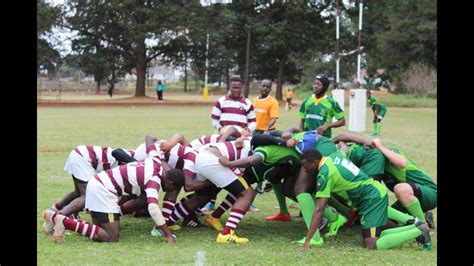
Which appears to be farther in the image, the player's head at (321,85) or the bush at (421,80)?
the bush at (421,80)

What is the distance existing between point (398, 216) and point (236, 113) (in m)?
3.64

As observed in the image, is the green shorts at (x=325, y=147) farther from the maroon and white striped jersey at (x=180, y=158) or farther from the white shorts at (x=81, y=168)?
the white shorts at (x=81, y=168)

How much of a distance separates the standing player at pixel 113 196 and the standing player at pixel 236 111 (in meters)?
2.93

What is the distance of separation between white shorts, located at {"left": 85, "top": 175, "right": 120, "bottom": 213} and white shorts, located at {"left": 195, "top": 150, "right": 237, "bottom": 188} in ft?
3.59

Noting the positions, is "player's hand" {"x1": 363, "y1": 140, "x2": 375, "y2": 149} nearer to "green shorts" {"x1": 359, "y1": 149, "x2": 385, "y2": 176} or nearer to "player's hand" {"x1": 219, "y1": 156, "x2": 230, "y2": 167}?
"green shorts" {"x1": 359, "y1": 149, "x2": 385, "y2": 176}

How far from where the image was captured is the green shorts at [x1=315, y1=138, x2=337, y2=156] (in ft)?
26.3

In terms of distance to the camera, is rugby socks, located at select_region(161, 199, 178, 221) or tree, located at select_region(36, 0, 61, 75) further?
tree, located at select_region(36, 0, 61, 75)

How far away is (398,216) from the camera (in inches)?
311

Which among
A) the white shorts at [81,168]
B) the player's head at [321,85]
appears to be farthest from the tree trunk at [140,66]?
the white shorts at [81,168]

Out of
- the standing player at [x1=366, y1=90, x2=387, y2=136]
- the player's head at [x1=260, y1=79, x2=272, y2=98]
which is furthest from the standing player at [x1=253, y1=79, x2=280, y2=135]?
the standing player at [x1=366, y1=90, x2=387, y2=136]

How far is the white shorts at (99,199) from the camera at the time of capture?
302 inches

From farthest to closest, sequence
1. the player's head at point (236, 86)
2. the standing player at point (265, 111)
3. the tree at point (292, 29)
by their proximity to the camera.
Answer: the tree at point (292, 29), the standing player at point (265, 111), the player's head at point (236, 86)

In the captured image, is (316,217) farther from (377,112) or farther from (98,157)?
(377,112)
